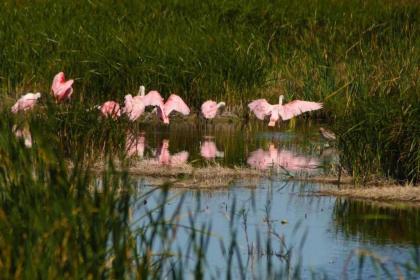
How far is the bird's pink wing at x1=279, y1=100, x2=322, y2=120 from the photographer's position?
49.9 feet

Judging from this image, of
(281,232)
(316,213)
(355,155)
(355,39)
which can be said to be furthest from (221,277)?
(355,39)

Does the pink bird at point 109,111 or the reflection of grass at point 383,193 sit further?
the pink bird at point 109,111

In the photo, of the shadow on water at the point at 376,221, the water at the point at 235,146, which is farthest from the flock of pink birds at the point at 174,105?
the shadow on water at the point at 376,221

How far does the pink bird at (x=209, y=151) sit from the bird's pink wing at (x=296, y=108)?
2.95ft

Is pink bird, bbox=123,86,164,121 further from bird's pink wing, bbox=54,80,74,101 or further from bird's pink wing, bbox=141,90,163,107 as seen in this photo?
bird's pink wing, bbox=54,80,74,101

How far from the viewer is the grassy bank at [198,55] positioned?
642 inches

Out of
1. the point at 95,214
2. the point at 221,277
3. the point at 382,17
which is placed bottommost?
the point at 221,277

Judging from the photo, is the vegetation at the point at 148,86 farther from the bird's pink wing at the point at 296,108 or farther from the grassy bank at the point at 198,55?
the bird's pink wing at the point at 296,108

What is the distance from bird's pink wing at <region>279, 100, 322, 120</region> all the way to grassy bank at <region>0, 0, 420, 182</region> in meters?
0.36

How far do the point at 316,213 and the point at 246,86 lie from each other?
743cm

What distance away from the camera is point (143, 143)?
47.2 ft

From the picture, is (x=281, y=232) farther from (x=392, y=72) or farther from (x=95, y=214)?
(x=392, y=72)

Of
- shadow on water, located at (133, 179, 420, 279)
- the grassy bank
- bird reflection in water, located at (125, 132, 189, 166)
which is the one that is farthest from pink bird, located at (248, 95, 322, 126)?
shadow on water, located at (133, 179, 420, 279)

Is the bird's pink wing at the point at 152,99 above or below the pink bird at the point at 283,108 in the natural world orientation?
→ above
